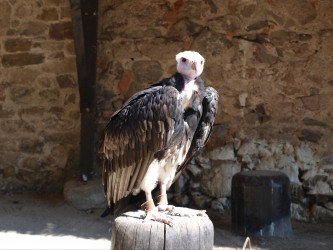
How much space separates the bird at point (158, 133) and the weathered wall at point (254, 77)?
2496mm

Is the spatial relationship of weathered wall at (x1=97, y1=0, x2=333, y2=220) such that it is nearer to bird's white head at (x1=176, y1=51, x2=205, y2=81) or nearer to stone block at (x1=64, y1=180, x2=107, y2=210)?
stone block at (x1=64, y1=180, x2=107, y2=210)

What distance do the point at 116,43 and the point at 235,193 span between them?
2090 mm

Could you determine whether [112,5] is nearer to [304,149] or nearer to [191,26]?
[191,26]

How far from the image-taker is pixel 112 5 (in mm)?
6270

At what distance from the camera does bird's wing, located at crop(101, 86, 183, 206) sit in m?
3.14

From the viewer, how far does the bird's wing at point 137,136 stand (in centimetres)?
314

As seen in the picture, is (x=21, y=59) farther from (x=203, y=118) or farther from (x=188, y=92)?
(x=188, y=92)

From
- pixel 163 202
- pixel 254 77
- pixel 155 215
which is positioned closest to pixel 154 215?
pixel 155 215

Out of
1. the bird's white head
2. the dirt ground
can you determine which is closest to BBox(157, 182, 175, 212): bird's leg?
the bird's white head

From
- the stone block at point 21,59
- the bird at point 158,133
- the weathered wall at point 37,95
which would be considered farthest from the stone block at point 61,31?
the bird at point 158,133

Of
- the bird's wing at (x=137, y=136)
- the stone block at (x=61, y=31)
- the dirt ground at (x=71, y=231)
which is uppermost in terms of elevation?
the stone block at (x=61, y=31)

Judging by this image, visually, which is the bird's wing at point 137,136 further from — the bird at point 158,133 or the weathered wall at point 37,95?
the weathered wall at point 37,95

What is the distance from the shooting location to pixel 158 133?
3178mm

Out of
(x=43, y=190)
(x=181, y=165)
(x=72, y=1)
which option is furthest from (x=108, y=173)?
(x=43, y=190)
